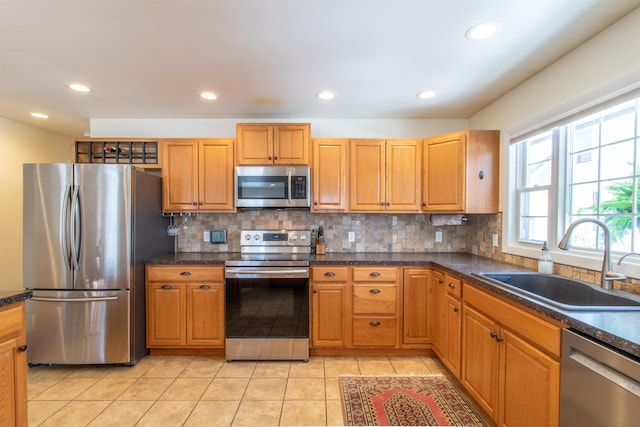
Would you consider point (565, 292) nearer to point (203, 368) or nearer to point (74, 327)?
point (203, 368)

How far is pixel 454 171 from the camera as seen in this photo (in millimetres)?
2662

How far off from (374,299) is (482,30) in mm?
2133

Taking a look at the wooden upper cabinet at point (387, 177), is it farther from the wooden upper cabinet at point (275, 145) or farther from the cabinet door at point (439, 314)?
the cabinet door at point (439, 314)

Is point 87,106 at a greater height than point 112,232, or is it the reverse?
point 87,106

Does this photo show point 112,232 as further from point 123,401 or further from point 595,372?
point 595,372

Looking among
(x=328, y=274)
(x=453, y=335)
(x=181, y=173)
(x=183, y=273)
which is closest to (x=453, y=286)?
(x=453, y=335)

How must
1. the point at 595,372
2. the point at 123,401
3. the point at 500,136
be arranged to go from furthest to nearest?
the point at 500,136, the point at 123,401, the point at 595,372

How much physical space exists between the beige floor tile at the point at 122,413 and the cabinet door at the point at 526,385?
225cm

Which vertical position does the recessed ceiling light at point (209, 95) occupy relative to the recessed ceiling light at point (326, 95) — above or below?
A: below

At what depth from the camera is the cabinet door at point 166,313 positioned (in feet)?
8.64

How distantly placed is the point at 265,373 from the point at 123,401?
101cm

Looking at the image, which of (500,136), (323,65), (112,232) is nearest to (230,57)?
(323,65)

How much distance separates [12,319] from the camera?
132cm

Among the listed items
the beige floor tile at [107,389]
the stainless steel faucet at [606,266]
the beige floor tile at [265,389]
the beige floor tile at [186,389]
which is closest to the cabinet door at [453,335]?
the stainless steel faucet at [606,266]
